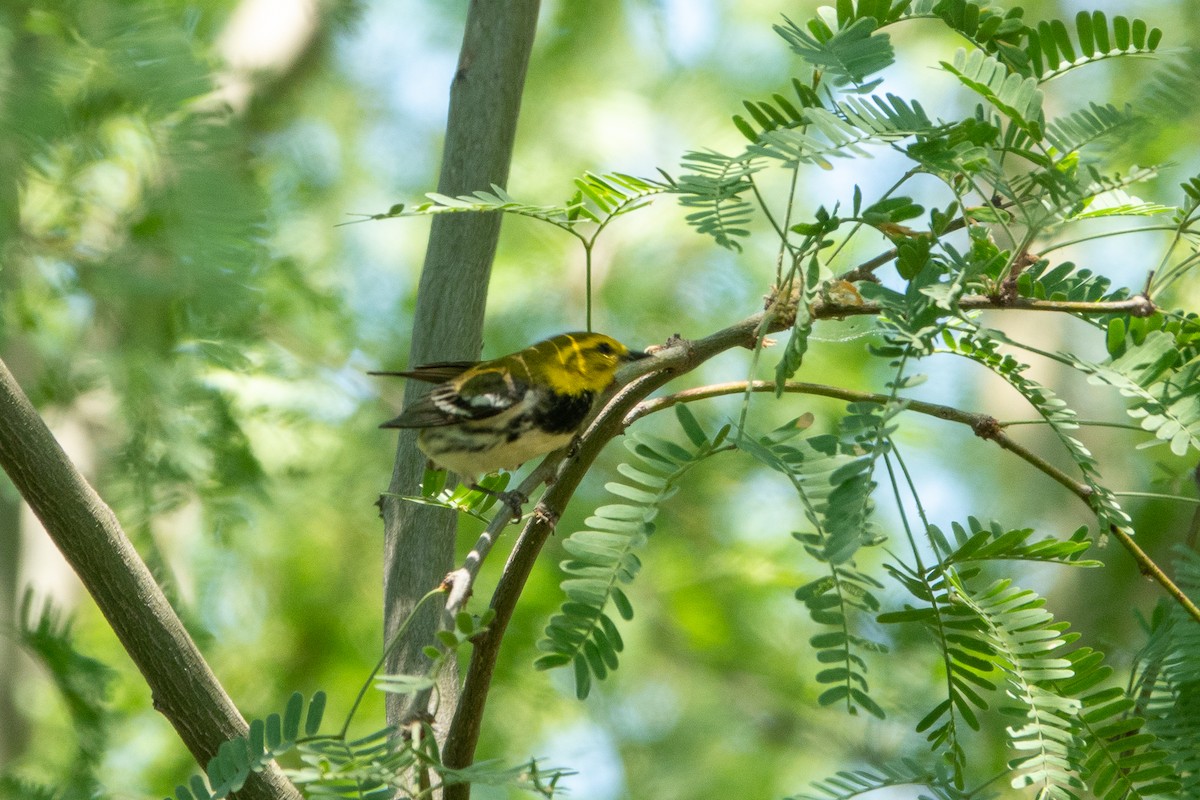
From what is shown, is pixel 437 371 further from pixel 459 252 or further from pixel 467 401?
pixel 467 401

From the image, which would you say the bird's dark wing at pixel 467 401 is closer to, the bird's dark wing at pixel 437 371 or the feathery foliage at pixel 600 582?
the bird's dark wing at pixel 437 371

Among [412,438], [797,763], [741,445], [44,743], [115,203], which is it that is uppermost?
[115,203]

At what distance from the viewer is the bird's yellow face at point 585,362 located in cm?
257

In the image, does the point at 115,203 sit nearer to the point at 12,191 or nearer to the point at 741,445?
the point at 12,191

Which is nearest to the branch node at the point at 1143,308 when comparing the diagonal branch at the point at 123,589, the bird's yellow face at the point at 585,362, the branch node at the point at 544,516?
the branch node at the point at 544,516

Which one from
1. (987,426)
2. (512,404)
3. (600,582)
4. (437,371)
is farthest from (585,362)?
(600,582)

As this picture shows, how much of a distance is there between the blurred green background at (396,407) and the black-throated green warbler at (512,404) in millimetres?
755

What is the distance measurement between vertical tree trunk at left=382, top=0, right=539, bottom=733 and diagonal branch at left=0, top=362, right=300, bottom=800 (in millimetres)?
436

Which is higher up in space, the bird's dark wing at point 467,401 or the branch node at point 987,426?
the bird's dark wing at point 467,401

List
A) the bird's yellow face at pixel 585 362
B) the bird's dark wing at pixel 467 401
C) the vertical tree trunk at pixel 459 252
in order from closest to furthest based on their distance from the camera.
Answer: the vertical tree trunk at pixel 459 252 < the bird's dark wing at pixel 467 401 < the bird's yellow face at pixel 585 362

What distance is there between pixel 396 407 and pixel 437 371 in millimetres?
1743

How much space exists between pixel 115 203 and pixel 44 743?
2.25m

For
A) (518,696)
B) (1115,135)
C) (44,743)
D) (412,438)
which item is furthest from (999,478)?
(44,743)

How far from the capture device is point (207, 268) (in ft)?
3.97
